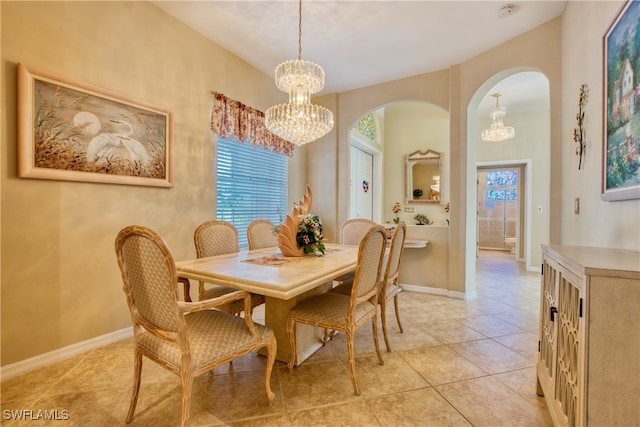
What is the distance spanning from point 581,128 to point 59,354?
4.12 metres

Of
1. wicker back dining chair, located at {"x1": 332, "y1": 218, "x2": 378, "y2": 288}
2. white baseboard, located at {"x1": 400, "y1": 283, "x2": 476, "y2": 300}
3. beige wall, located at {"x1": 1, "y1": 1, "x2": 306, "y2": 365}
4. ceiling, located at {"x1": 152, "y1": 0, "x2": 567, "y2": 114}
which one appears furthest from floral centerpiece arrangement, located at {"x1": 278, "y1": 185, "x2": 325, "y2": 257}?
white baseboard, located at {"x1": 400, "y1": 283, "x2": 476, "y2": 300}

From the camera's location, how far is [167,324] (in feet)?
4.24

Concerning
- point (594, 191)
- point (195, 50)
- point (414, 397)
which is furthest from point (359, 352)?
point (195, 50)

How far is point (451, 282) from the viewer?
3.70 m

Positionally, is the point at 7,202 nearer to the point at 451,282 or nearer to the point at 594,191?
the point at 594,191

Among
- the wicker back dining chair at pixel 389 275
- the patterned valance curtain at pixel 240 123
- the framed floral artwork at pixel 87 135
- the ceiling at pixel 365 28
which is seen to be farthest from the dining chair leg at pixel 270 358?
the ceiling at pixel 365 28

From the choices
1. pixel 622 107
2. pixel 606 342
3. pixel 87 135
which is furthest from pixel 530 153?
pixel 87 135

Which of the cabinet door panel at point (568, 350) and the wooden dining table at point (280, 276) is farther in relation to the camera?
the wooden dining table at point (280, 276)

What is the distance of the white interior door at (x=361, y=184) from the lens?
5.22 meters

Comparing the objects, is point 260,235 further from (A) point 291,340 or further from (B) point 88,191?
(B) point 88,191

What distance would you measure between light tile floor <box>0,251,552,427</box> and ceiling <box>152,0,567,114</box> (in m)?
2.94

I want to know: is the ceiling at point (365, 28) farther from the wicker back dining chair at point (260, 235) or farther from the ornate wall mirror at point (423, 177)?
the wicker back dining chair at point (260, 235)

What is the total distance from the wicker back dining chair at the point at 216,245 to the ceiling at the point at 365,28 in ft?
6.54

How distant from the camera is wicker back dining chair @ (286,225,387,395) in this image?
1.74 m
